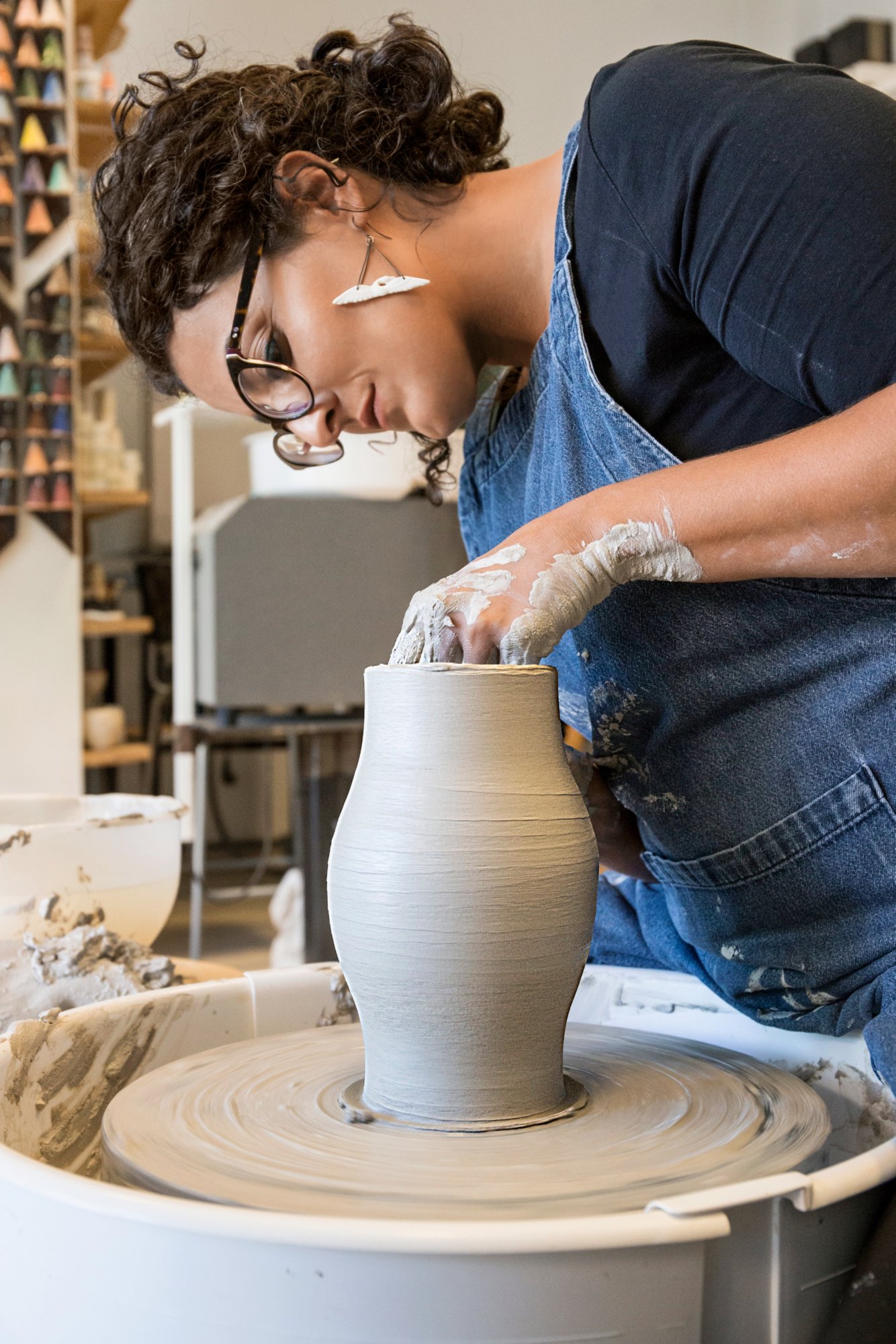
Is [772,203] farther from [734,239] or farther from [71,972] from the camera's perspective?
[71,972]

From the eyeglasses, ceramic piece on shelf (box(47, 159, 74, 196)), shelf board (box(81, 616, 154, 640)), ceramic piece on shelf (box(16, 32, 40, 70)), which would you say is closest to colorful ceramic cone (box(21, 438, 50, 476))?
shelf board (box(81, 616, 154, 640))

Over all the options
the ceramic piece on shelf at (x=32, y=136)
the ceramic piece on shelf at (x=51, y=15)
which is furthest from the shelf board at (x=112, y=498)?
the ceramic piece on shelf at (x=51, y=15)

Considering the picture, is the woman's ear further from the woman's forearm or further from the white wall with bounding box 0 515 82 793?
the white wall with bounding box 0 515 82 793

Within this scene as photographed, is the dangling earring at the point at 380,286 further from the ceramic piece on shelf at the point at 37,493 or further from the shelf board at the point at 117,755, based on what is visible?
the shelf board at the point at 117,755

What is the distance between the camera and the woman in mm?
683

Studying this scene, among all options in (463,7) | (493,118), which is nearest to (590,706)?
(493,118)

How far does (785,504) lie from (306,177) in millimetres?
459

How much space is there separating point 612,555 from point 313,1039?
396 mm

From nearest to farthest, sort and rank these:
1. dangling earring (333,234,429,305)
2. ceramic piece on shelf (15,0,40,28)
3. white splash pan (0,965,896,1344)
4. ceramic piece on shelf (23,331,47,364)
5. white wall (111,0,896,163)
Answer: white splash pan (0,965,896,1344) < dangling earring (333,234,429,305) < ceramic piece on shelf (15,0,40,28) < ceramic piece on shelf (23,331,47,364) < white wall (111,0,896,163)

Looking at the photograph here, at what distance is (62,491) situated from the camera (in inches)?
119

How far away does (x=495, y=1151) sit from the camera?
642 mm

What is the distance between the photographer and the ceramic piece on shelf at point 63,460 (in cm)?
303

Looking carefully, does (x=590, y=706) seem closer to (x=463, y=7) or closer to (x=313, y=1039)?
(x=313, y=1039)

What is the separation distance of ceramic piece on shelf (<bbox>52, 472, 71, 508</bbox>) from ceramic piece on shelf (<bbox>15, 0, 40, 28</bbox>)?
3.48 feet
